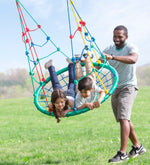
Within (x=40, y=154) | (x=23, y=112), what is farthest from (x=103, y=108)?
(x=40, y=154)

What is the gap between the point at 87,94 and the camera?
3512mm

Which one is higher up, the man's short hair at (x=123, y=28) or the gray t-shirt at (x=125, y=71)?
the man's short hair at (x=123, y=28)

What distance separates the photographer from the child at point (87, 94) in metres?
3.33

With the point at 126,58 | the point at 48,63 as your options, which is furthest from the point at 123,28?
the point at 48,63

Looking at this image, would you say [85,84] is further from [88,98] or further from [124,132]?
[124,132]

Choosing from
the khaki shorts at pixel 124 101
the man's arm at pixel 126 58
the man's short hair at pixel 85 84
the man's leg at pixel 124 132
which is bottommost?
the man's leg at pixel 124 132

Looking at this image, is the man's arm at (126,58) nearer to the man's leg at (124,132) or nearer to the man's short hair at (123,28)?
the man's short hair at (123,28)

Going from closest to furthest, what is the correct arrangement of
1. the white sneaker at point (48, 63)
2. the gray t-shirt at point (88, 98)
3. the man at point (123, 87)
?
the gray t-shirt at point (88, 98), the man at point (123, 87), the white sneaker at point (48, 63)

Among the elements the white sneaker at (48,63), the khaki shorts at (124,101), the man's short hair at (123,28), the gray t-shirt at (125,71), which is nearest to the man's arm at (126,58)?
the gray t-shirt at (125,71)

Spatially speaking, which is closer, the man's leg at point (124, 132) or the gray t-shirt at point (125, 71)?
the man's leg at point (124, 132)

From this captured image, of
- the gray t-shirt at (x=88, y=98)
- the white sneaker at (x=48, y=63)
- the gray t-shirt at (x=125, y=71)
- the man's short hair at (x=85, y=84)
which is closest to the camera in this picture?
the man's short hair at (x=85, y=84)

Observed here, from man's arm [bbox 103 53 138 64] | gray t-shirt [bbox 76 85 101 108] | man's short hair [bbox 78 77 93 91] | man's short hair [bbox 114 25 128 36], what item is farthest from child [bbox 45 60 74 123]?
man's short hair [bbox 114 25 128 36]

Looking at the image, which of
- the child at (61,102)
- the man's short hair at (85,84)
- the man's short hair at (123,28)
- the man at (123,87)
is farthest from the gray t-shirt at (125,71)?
the child at (61,102)

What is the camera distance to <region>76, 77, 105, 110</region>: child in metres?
3.33
